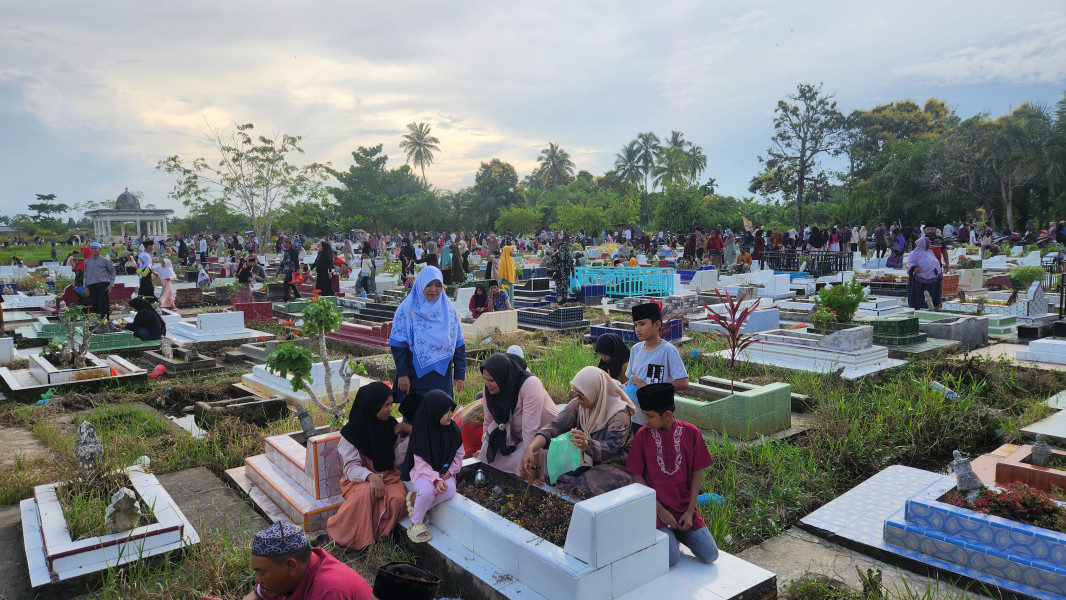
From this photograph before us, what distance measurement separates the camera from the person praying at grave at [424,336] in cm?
508

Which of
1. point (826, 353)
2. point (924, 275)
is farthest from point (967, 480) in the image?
point (924, 275)

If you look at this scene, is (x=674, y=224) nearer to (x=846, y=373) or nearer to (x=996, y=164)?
(x=996, y=164)

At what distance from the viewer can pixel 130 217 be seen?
5284 cm

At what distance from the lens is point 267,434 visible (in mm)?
6172

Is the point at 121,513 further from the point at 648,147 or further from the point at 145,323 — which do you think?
the point at 648,147

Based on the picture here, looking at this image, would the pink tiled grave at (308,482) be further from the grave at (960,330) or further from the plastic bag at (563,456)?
the grave at (960,330)

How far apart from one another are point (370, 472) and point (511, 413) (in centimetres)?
96

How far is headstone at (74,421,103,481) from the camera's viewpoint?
4516 millimetres

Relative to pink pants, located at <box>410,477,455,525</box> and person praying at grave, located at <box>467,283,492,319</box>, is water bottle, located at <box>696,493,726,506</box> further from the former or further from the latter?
person praying at grave, located at <box>467,283,492,319</box>

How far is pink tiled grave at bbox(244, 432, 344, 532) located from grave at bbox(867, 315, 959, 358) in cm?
723

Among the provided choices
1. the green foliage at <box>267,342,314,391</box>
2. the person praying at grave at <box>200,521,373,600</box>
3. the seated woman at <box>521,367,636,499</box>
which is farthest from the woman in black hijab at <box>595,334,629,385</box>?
the person praying at grave at <box>200,521,373,600</box>

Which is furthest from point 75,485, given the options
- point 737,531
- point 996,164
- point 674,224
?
point 996,164

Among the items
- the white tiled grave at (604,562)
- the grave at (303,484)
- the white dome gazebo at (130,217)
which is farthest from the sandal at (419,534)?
the white dome gazebo at (130,217)

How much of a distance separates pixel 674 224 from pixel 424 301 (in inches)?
1213
